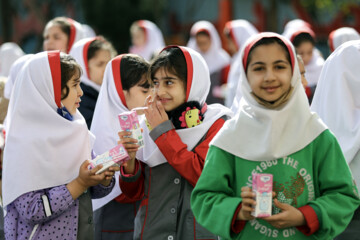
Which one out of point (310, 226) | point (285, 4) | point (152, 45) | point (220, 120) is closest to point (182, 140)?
point (220, 120)

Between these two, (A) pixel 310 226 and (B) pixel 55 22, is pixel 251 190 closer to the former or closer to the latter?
(A) pixel 310 226

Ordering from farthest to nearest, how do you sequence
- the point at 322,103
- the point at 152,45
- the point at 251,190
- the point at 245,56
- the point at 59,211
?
1. the point at 152,45
2. the point at 322,103
3. the point at 59,211
4. the point at 245,56
5. the point at 251,190

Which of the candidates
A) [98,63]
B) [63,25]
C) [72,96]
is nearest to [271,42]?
[72,96]

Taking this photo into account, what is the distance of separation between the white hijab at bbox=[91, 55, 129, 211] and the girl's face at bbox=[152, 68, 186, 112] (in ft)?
2.51

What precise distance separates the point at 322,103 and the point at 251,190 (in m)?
1.50

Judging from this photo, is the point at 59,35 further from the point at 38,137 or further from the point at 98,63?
the point at 38,137

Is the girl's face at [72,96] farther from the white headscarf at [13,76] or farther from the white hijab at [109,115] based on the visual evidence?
the white headscarf at [13,76]

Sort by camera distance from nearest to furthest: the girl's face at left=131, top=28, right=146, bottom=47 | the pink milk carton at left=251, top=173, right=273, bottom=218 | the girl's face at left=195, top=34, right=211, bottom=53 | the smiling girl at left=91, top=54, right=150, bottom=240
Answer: the pink milk carton at left=251, top=173, right=273, bottom=218
the smiling girl at left=91, top=54, right=150, bottom=240
the girl's face at left=195, top=34, right=211, bottom=53
the girl's face at left=131, top=28, right=146, bottom=47

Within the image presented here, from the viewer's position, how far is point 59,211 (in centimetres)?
328

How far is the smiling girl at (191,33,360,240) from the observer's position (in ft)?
8.58

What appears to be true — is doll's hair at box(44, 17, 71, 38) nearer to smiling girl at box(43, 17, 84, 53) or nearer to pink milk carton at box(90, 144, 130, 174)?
smiling girl at box(43, 17, 84, 53)

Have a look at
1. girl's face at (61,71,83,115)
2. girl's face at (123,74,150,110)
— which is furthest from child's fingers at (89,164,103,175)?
girl's face at (123,74,150,110)

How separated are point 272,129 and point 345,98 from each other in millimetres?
1203

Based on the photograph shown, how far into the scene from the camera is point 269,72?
271 cm
